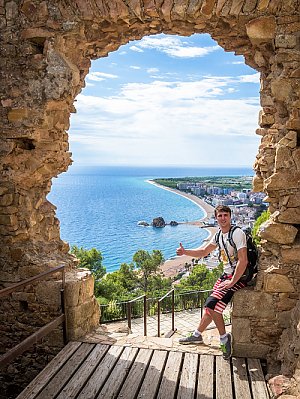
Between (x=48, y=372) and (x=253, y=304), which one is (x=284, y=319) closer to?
(x=253, y=304)

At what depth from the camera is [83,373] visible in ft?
12.1

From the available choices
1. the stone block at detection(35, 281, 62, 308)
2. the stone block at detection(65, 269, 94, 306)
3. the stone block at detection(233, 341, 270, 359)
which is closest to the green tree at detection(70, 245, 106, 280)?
the stone block at detection(65, 269, 94, 306)

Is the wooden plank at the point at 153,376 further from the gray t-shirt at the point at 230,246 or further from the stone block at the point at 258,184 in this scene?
the stone block at the point at 258,184

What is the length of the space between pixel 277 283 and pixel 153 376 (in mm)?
1558

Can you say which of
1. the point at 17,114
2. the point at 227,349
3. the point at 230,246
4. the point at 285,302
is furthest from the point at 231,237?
the point at 17,114

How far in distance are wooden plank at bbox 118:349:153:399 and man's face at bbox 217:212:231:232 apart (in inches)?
61.2

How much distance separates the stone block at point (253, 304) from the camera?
3967 mm

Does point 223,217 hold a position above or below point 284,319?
above

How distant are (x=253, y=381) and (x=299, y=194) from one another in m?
1.87

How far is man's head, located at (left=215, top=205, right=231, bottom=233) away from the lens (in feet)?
13.1

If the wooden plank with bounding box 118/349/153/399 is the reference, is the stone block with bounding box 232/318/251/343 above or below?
above

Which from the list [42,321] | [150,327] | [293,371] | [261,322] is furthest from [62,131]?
[150,327]

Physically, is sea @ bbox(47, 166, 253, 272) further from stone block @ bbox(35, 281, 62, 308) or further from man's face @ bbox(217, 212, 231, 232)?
man's face @ bbox(217, 212, 231, 232)

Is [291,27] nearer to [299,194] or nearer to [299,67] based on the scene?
[299,67]
